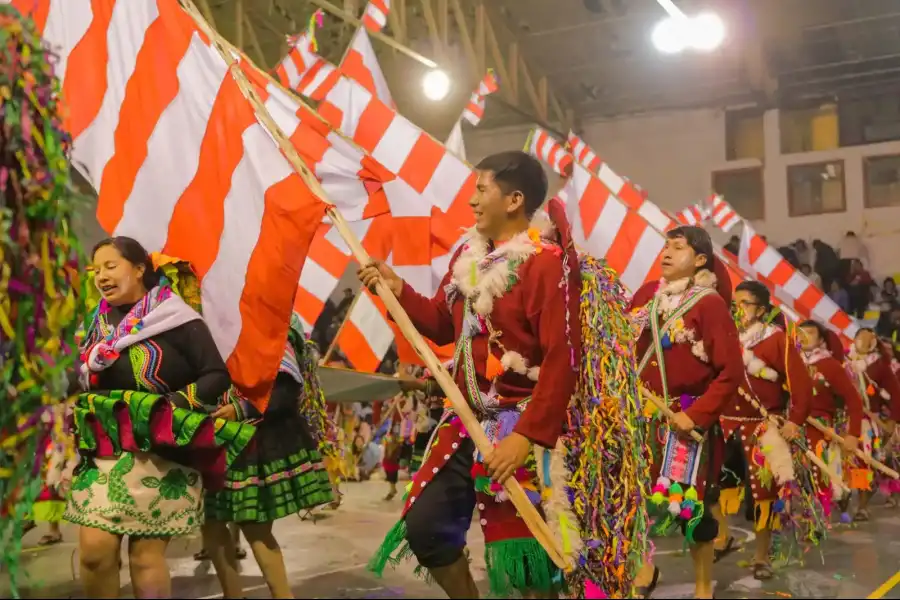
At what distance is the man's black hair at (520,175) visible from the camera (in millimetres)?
2553

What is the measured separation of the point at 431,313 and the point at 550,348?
0.49 meters

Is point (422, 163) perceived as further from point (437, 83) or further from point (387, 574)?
point (437, 83)

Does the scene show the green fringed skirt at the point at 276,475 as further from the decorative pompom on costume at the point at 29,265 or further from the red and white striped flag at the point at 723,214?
the red and white striped flag at the point at 723,214

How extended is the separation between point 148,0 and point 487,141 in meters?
6.09

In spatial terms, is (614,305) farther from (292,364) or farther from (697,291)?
(292,364)

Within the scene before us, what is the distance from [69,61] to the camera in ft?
9.58

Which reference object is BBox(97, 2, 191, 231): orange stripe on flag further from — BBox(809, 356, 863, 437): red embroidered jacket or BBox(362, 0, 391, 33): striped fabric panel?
BBox(809, 356, 863, 437): red embroidered jacket

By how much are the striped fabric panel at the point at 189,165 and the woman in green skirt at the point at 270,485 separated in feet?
1.80

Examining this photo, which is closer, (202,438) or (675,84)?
(202,438)

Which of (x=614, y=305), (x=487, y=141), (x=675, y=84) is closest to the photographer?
(x=614, y=305)

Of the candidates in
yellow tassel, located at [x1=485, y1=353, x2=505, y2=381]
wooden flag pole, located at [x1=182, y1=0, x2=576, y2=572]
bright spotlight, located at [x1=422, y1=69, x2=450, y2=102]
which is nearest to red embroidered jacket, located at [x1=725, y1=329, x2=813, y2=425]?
yellow tassel, located at [x1=485, y1=353, x2=505, y2=381]

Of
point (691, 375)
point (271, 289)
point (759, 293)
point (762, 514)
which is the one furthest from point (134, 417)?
point (759, 293)

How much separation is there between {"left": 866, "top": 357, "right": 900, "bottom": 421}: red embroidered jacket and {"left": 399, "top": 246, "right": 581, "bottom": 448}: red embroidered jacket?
17.4 ft

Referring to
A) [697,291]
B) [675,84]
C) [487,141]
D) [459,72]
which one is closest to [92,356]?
[697,291]
